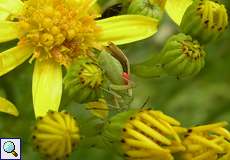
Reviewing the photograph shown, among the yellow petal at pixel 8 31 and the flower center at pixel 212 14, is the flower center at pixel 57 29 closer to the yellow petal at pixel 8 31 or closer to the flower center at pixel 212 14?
the yellow petal at pixel 8 31

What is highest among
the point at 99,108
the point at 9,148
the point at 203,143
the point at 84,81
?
the point at 84,81

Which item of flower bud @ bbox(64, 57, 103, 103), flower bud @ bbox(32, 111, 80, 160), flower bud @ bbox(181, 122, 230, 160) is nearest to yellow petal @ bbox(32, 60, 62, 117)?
flower bud @ bbox(64, 57, 103, 103)

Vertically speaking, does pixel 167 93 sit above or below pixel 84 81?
below

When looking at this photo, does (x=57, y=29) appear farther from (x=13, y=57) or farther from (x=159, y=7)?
(x=159, y=7)

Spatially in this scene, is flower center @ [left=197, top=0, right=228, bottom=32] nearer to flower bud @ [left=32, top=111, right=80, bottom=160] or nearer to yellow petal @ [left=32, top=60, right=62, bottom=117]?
yellow petal @ [left=32, top=60, right=62, bottom=117]

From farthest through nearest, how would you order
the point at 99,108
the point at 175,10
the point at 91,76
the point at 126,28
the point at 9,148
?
the point at 175,10 → the point at 126,28 → the point at 9,148 → the point at 99,108 → the point at 91,76

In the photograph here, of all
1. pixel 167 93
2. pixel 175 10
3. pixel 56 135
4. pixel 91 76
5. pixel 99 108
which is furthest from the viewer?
pixel 167 93

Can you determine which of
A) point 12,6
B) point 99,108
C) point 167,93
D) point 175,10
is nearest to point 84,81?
point 99,108

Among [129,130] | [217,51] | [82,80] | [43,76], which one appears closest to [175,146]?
[129,130]
